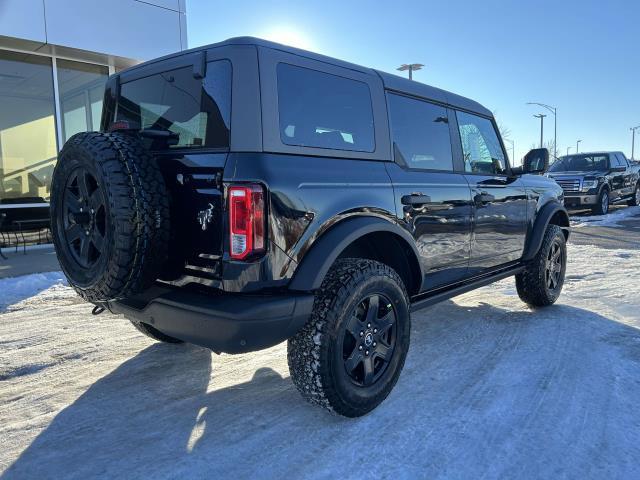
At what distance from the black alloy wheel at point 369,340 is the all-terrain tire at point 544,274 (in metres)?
2.31

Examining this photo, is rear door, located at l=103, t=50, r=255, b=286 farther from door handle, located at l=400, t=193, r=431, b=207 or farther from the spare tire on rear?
door handle, located at l=400, t=193, r=431, b=207

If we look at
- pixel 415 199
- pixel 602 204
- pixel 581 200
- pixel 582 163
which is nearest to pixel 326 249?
pixel 415 199

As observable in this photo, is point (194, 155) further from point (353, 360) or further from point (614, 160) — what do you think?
point (614, 160)

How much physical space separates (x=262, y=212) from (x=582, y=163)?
15.1 metres

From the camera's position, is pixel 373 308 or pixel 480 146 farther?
pixel 480 146

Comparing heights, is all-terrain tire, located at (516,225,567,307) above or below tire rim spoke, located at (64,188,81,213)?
below

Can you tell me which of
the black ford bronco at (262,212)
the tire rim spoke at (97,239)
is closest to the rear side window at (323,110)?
the black ford bronco at (262,212)

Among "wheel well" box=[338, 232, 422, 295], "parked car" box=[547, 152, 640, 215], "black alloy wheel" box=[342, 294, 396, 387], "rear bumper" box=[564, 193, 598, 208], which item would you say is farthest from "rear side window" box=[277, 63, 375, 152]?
"rear bumper" box=[564, 193, 598, 208]

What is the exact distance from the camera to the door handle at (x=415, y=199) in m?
2.99

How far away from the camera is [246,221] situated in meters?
2.20

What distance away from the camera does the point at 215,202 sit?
227cm

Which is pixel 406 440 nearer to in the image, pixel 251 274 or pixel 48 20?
pixel 251 274

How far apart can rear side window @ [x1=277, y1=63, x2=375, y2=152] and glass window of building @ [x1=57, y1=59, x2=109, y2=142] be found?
319 inches

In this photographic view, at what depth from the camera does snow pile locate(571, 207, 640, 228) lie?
38.3 ft
